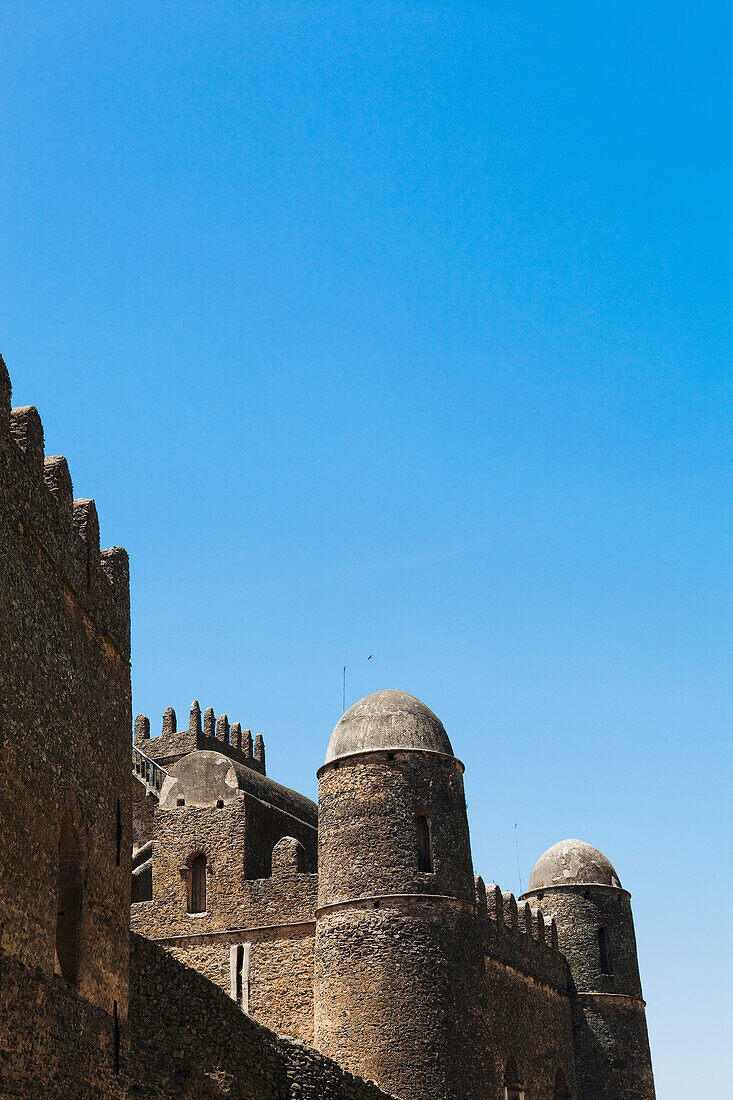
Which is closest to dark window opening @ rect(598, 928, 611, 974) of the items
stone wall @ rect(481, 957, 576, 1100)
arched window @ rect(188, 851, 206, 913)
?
stone wall @ rect(481, 957, 576, 1100)

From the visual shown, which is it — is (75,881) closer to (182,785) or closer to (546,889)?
(182,785)

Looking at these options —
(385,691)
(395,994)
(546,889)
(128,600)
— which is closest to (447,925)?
(395,994)

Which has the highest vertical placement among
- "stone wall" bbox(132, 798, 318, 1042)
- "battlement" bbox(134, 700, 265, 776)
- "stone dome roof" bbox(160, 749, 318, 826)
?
"battlement" bbox(134, 700, 265, 776)

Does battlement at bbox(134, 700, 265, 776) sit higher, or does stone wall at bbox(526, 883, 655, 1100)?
battlement at bbox(134, 700, 265, 776)

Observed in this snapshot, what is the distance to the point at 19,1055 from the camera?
33.9ft

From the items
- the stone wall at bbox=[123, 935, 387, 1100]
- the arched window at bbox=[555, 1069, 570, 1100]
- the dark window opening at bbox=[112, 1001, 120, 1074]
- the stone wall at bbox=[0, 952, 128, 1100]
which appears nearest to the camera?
the stone wall at bbox=[0, 952, 128, 1100]

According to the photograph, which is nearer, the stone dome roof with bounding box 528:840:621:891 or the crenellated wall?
the crenellated wall

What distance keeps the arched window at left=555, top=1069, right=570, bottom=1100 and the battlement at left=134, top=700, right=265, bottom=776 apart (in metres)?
12.8

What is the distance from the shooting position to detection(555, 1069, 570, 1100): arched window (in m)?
28.0

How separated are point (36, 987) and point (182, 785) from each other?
1367cm

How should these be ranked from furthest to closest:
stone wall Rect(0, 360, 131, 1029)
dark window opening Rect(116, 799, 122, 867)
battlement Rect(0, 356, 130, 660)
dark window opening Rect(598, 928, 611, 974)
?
dark window opening Rect(598, 928, 611, 974), dark window opening Rect(116, 799, 122, 867), battlement Rect(0, 356, 130, 660), stone wall Rect(0, 360, 131, 1029)

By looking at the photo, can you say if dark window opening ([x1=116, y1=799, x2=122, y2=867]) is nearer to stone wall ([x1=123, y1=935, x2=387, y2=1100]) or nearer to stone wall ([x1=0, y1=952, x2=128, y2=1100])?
stone wall ([x1=123, y1=935, x2=387, y2=1100])

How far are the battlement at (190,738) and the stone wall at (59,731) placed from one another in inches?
908

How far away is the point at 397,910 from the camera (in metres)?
21.5
